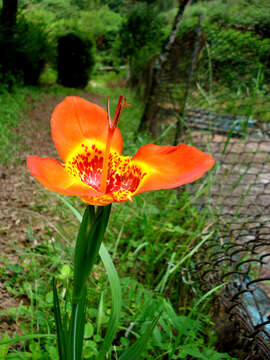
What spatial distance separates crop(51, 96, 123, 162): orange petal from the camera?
0.51m

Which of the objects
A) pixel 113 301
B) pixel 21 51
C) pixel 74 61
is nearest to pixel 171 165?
pixel 113 301

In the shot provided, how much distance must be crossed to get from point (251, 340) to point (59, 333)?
21.5 inches

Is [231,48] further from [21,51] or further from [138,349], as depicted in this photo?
[21,51]

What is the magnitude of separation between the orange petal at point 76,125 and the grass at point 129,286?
0.40 meters

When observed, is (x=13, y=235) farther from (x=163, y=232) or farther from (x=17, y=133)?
(x=17, y=133)

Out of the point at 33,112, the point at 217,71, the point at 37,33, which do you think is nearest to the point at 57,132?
the point at 217,71

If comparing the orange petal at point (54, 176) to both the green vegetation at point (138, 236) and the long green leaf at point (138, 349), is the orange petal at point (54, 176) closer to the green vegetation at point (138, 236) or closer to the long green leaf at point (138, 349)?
the long green leaf at point (138, 349)

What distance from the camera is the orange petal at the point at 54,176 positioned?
1.19 feet

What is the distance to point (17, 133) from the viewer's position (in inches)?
119

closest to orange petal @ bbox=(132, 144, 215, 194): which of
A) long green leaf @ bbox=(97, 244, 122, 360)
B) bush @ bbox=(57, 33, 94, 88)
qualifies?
long green leaf @ bbox=(97, 244, 122, 360)

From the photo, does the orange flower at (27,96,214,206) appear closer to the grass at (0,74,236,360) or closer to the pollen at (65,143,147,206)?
the pollen at (65,143,147,206)

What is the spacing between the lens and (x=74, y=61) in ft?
24.3

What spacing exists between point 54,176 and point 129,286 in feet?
2.69

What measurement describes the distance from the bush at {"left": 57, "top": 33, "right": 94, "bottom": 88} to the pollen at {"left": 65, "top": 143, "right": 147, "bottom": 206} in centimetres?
701
